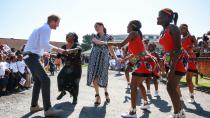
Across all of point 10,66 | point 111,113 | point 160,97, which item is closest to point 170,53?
point 111,113

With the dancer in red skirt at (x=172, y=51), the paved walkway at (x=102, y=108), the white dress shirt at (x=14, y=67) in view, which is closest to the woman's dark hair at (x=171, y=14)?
the dancer in red skirt at (x=172, y=51)

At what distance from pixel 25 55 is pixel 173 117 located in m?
3.51

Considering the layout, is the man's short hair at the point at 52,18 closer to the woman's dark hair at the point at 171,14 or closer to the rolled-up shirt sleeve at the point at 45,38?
the rolled-up shirt sleeve at the point at 45,38

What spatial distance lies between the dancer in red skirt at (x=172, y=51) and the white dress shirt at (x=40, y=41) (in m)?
2.40

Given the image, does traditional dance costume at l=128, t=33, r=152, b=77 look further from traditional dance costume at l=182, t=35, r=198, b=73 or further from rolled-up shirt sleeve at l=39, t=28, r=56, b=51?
traditional dance costume at l=182, t=35, r=198, b=73

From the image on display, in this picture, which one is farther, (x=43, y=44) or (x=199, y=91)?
(x=199, y=91)

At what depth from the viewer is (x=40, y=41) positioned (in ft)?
23.7

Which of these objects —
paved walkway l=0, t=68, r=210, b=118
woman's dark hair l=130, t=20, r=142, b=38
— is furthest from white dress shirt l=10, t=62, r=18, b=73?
woman's dark hair l=130, t=20, r=142, b=38

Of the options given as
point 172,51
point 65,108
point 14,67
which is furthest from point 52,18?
point 14,67

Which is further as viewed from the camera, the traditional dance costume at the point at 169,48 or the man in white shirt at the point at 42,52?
the man in white shirt at the point at 42,52

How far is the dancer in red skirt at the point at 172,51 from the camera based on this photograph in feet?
20.5

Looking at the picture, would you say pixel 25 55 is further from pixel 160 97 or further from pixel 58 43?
pixel 58 43

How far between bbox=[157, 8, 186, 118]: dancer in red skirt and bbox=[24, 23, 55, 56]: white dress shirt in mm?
2397

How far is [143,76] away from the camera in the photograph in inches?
291
